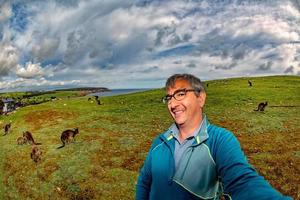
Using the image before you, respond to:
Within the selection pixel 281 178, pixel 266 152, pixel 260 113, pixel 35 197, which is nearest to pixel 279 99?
pixel 260 113

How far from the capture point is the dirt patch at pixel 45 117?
39812mm

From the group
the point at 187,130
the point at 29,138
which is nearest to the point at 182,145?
the point at 187,130

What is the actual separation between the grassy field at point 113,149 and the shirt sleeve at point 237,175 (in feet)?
42.8

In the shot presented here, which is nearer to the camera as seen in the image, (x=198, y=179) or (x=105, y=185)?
(x=198, y=179)

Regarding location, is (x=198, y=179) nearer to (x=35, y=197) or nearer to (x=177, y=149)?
(x=177, y=149)

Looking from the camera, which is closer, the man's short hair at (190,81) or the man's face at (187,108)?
the man's face at (187,108)

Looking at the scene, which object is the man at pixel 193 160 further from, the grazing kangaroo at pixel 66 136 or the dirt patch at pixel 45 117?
the dirt patch at pixel 45 117

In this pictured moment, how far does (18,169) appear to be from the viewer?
77.0 ft

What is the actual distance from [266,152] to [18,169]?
17.1 meters

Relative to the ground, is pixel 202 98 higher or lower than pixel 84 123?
higher

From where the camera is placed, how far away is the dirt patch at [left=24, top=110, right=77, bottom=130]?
39.8 m

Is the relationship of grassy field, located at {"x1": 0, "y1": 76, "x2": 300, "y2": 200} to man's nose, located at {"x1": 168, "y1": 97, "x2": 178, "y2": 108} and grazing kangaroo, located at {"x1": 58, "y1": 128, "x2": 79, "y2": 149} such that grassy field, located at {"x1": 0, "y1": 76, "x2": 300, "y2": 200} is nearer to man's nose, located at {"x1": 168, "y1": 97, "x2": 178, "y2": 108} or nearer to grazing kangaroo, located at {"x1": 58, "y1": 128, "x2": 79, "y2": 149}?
grazing kangaroo, located at {"x1": 58, "y1": 128, "x2": 79, "y2": 149}

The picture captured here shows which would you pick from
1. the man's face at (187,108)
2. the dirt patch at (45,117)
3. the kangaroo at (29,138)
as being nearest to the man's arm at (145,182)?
the man's face at (187,108)

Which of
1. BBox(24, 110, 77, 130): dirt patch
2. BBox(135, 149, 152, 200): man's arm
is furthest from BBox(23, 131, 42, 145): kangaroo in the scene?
BBox(135, 149, 152, 200): man's arm
